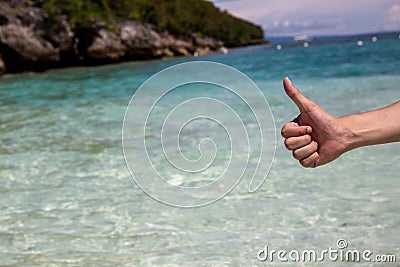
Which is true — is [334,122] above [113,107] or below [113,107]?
above

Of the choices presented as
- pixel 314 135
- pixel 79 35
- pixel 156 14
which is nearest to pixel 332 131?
pixel 314 135

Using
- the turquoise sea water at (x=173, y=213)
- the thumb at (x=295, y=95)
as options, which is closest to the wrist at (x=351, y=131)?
the thumb at (x=295, y=95)

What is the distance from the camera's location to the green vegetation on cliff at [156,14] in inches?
1606

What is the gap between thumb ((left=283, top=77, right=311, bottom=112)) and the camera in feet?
8.28

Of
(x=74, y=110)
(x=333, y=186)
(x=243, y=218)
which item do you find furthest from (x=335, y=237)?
(x=74, y=110)

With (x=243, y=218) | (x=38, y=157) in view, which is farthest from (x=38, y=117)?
(x=243, y=218)

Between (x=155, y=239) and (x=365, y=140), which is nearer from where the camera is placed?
(x=365, y=140)

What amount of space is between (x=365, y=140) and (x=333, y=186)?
245 centimetres

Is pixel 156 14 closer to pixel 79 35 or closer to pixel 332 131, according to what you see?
pixel 79 35

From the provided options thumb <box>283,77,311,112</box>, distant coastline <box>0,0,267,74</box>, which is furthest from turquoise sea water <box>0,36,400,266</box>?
distant coastline <box>0,0,267,74</box>

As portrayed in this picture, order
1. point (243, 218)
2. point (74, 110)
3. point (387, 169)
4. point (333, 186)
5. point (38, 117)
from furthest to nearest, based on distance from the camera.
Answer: point (74, 110)
point (38, 117)
point (387, 169)
point (333, 186)
point (243, 218)

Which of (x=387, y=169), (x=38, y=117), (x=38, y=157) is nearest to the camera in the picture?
(x=387, y=169)

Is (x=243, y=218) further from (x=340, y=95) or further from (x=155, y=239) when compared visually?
(x=340, y=95)

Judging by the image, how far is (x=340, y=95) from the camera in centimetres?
1235
